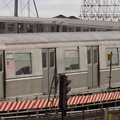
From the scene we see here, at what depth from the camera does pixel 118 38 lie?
23.0 m

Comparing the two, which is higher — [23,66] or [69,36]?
[69,36]

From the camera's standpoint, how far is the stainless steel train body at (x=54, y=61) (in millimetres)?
18594

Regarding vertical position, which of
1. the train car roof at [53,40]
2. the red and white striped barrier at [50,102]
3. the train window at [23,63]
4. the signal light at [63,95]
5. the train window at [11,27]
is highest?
the train window at [11,27]

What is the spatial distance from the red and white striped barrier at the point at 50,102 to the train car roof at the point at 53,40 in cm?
227

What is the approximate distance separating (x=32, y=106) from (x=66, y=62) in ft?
8.78

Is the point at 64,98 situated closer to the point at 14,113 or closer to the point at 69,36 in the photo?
the point at 14,113

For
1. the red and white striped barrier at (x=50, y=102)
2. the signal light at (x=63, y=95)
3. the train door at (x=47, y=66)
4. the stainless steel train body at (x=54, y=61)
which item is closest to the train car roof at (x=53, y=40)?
the stainless steel train body at (x=54, y=61)

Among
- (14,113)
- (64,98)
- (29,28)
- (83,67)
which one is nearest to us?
(64,98)

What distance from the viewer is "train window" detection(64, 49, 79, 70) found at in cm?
2045

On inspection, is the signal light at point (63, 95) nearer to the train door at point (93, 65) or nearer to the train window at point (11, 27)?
the train door at point (93, 65)

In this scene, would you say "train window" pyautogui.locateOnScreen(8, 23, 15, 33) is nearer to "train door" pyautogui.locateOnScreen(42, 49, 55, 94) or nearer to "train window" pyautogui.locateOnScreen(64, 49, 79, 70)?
"train window" pyautogui.locateOnScreen(64, 49, 79, 70)

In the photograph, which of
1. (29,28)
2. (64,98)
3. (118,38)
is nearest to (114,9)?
(29,28)

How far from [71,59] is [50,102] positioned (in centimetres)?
227

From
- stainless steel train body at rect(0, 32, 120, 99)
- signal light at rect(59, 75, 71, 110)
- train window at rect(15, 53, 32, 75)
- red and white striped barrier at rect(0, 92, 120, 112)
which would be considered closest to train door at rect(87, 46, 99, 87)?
stainless steel train body at rect(0, 32, 120, 99)
